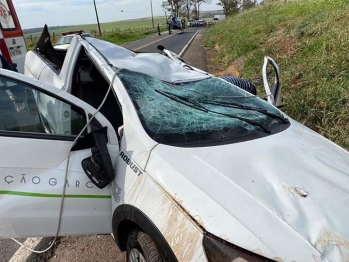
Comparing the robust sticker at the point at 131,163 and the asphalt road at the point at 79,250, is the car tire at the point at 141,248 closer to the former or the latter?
the robust sticker at the point at 131,163

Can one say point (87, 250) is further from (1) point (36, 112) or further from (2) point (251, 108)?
(2) point (251, 108)

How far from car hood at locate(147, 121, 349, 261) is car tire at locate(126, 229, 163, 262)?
1.15 ft

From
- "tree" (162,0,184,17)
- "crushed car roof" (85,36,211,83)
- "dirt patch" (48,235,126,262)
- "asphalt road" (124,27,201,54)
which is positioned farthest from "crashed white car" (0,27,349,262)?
"tree" (162,0,184,17)

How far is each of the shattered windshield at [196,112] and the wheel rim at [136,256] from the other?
681mm

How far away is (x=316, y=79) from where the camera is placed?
4859 mm

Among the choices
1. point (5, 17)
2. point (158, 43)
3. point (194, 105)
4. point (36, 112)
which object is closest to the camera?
point (36, 112)

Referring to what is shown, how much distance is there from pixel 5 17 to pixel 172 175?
6.68 metres

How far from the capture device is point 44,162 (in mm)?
1970

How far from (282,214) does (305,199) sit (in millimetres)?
184

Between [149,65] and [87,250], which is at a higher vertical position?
[149,65]

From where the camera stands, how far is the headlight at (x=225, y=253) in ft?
4.25

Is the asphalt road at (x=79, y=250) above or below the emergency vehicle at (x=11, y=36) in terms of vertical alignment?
below

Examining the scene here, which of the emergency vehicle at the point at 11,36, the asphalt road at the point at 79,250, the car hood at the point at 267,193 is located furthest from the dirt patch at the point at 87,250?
the emergency vehicle at the point at 11,36

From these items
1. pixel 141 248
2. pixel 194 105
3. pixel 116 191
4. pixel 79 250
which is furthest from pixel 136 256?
pixel 194 105
